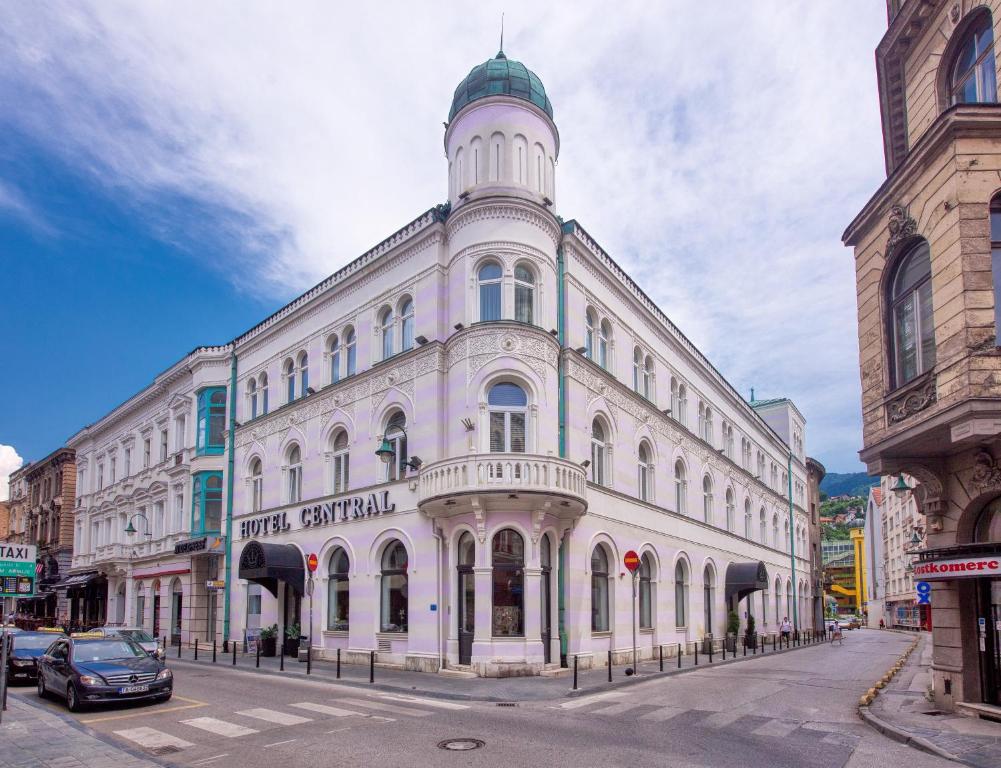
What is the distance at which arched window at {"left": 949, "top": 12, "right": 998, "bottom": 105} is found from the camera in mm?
14844

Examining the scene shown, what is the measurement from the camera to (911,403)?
1483cm

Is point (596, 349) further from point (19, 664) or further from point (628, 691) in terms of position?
point (19, 664)

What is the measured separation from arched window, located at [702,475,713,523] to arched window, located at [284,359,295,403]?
1843cm

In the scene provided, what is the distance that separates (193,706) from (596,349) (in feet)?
A: 54.5

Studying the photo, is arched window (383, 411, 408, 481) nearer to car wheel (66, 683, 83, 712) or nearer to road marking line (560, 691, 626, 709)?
road marking line (560, 691, 626, 709)

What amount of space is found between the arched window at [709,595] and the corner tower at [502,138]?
18.5 metres

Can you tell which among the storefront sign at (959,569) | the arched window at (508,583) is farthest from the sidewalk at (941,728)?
the arched window at (508,583)

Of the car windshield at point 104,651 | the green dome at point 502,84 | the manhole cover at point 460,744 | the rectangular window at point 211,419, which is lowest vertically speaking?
the manhole cover at point 460,744

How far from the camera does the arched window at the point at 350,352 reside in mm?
28484

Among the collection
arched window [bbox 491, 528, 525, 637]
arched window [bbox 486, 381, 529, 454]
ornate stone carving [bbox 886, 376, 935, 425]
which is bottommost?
arched window [bbox 491, 528, 525, 637]

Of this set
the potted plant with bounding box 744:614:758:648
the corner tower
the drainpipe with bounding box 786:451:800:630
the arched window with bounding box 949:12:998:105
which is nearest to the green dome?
the corner tower

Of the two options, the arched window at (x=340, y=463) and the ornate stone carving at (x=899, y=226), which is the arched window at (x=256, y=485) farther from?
the ornate stone carving at (x=899, y=226)

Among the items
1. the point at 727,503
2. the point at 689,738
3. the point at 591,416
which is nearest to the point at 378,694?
the point at 689,738

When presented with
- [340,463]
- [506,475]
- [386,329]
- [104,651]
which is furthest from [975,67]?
[340,463]
